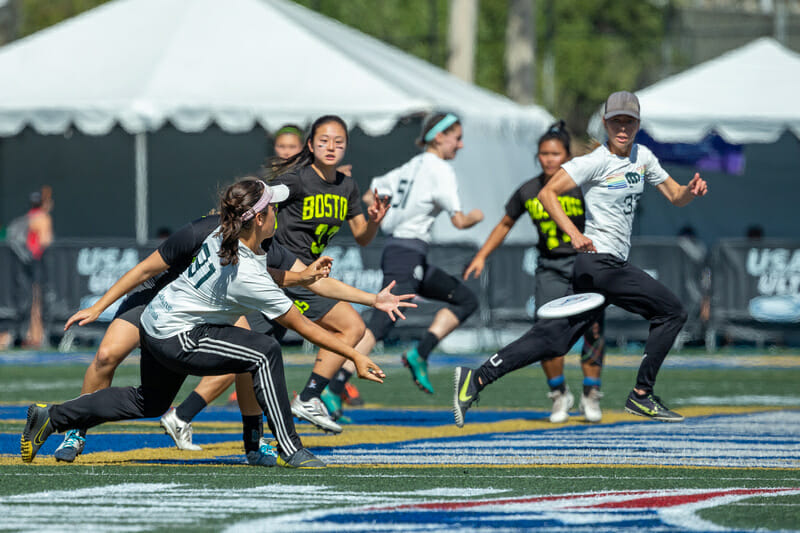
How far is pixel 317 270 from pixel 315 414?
1.77 metres

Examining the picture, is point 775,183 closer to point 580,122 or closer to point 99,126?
point 99,126

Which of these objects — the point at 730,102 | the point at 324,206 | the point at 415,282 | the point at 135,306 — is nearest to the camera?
the point at 135,306

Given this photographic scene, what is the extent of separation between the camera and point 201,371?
7.52 m

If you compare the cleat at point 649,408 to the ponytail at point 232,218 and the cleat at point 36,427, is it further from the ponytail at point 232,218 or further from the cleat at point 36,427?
the cleat at point 36,427

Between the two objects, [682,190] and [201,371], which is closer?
[201,371]

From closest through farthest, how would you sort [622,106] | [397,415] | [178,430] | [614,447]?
[178,430]
[614,447]
[622,106]
[397,415]

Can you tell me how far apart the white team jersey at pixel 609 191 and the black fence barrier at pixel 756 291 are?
10.4 metres

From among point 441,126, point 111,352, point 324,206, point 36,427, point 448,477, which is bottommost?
point 448,477

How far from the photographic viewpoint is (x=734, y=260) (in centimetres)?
1975

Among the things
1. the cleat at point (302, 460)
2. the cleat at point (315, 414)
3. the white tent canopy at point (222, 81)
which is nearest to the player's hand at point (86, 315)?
the cleat at point (302, 460)

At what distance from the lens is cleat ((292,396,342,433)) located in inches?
360

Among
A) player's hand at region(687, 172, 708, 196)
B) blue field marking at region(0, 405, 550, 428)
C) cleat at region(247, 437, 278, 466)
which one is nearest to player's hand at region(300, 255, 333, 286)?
cleat at region(247, 437, 278, 466)

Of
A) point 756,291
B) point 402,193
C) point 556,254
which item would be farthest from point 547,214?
point 756,291

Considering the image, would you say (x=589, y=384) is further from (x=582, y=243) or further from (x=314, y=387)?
(x=314, y=387)
